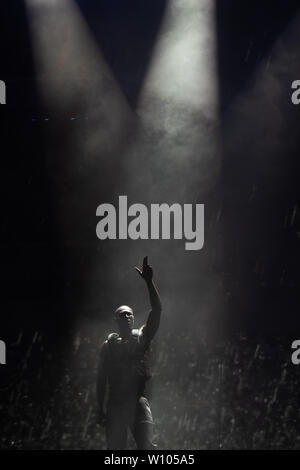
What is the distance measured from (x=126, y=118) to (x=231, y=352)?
10.3 ft

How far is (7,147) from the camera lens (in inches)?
264

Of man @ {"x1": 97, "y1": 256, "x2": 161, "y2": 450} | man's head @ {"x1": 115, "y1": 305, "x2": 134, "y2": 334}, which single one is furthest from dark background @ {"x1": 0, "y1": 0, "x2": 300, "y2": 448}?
man's head @ {"x1": 115, "y1": 305, "x2": 134, "y2": 334}

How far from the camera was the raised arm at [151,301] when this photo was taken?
3.99 metres

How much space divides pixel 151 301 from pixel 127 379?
662mm

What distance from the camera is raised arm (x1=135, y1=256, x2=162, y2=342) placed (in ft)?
13.1

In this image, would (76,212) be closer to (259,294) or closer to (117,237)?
(117,237)

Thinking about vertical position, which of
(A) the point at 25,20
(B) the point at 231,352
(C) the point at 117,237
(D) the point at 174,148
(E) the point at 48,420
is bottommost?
(E) the point at 48,420

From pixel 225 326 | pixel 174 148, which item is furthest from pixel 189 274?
pixel 174 148
